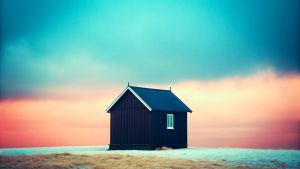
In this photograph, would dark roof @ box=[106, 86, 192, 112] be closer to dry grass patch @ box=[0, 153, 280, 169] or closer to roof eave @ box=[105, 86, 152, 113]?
roof eave @ box=[105, 86, 152, 113]

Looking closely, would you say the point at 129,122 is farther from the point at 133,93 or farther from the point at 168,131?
the point at 168,131

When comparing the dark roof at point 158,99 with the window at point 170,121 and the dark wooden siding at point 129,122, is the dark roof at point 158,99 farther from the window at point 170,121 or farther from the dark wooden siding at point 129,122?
the window at point 170,121

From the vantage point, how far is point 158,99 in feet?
158

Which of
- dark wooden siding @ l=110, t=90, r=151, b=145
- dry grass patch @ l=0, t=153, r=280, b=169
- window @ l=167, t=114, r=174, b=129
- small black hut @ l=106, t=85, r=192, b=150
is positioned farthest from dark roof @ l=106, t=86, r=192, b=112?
dry grass patch @ l=0, t=153, r=280, b=169

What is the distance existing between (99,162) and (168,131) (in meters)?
16.1

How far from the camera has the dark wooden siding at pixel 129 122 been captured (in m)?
44.7

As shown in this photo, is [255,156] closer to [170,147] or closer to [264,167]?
[264,167]

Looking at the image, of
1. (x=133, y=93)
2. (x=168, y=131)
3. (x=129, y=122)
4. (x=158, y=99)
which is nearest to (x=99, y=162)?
(x=129, y=122)

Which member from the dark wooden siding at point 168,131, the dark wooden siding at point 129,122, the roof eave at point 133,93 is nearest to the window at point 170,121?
the dark wooden siding at point 168,131

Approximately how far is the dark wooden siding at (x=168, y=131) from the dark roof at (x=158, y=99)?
0.69 meters

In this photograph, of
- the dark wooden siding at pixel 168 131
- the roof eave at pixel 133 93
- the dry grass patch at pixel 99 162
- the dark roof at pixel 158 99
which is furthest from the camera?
the dark roof at pixel 158 99

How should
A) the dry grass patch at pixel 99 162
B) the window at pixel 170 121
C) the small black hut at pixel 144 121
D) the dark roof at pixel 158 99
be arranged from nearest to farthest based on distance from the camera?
the dry grass patch at pixel 99 162, the small black hut at pixel 144 121, the dark roof at pixel 158 99, the window at pixel 170 121

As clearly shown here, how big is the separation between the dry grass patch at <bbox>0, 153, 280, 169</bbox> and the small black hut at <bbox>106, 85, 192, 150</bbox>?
10654 millimetres

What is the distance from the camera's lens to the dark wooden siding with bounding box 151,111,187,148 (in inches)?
1762
